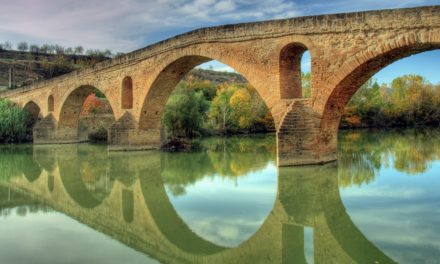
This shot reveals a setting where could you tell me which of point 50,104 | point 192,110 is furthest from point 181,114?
point 50,104

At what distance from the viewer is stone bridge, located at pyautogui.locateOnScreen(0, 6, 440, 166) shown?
1008 centimetres

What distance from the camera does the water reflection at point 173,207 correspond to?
4.99 metres

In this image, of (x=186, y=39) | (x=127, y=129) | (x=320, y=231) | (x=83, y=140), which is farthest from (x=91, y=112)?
(x=320, y=231)

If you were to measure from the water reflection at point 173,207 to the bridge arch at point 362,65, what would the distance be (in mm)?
1498

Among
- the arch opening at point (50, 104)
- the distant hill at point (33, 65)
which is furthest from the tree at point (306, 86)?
the distant hill at point (33, 65)

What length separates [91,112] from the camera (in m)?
31.4

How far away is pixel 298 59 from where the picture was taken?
1297cm

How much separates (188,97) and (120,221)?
19.5m

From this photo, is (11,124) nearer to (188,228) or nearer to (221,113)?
(221,113)

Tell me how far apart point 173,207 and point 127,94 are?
527 inches

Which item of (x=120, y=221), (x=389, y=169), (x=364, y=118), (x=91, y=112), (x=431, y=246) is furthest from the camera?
(x=364, y=118)

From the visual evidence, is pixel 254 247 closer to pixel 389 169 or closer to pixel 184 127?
pixel 389 169

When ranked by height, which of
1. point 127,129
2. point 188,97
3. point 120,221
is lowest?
point 120,221

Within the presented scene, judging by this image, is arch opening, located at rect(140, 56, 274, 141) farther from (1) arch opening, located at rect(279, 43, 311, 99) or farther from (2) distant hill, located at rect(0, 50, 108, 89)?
(2) distant hill, located at rect(0, 50, 108, 89)
